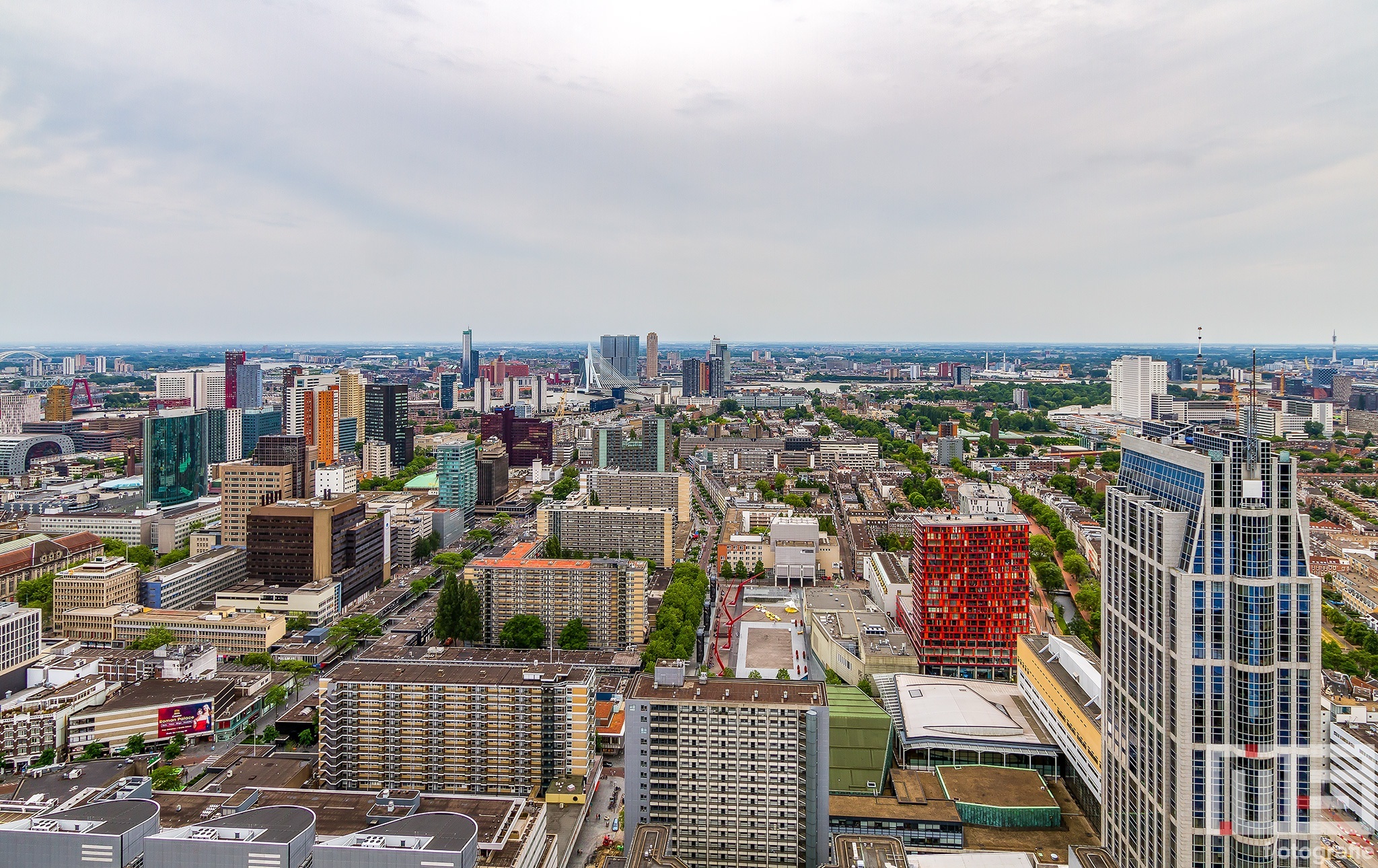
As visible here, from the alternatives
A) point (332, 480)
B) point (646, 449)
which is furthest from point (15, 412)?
point (646, 449)

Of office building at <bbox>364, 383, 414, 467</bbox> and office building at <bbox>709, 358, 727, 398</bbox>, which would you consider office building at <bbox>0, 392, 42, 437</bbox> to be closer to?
office building at <bbox>364, 383, 414, 467</bbox>

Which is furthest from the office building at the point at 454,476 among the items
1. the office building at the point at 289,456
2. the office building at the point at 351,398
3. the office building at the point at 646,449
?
the office building at the point at 351,398

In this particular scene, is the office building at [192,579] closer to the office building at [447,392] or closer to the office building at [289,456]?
the office building at [289,456]

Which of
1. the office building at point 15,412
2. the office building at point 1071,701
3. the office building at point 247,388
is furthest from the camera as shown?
the office building at point 247,388

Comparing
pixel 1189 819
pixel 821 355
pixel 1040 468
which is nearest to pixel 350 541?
pixel 1189 819

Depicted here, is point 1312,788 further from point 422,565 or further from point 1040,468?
point 1040,468

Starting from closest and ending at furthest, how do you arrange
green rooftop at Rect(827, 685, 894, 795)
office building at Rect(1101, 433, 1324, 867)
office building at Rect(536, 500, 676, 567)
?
office building at Rect(1101, 433, 1324, 867)
green rooftop at Rect(827, 685, 894, 795)
office building at Rect(536, 500, 676, 567)

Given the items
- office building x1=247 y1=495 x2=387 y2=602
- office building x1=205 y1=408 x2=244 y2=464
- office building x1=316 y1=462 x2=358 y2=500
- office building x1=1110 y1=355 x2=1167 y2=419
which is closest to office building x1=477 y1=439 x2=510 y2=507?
office building x1=316 y1=462 x2=358 y2=500
